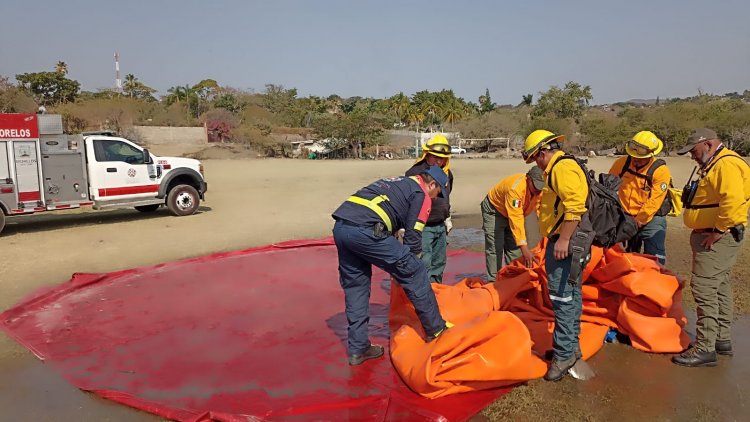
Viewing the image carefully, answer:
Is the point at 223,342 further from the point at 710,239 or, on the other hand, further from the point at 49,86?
the point at 49,86

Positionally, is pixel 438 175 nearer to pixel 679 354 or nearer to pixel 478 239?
pixel 679 354

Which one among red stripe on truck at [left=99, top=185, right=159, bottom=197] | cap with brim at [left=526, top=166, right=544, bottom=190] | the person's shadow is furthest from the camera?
red stripe on truck at [left=99, top=185, right=159, bottom=197]

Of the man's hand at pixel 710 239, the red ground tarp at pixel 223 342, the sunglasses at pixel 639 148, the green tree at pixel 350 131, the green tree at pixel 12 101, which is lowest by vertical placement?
the red ground tarp at pixel 223 342

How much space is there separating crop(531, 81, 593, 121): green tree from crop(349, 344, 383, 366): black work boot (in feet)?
169

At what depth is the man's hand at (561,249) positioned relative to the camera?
12.1 feet

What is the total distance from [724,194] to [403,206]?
2.32 m

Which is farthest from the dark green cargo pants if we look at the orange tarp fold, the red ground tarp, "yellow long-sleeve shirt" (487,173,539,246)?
the red ground tarp

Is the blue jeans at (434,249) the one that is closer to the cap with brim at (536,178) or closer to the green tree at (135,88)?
the cap with brim at (536,178)

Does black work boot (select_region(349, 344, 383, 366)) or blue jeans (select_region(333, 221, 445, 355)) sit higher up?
blue jeans (select_region(333, 221, 445, 355))

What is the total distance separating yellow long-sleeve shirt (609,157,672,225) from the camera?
17.6 feet

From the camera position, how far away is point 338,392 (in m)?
3.78

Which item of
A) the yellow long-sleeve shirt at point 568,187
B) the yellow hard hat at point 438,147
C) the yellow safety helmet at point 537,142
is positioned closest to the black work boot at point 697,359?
the yellow long-sleeve shirt at point 568,187

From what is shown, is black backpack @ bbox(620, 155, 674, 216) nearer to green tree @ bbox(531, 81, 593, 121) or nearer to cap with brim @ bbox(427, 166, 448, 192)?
cap with brim @ bbox(427, 166, 448, 192)

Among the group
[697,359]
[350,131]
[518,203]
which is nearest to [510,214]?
[518,203]
